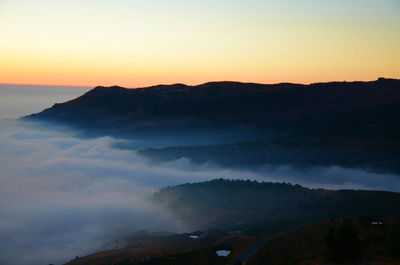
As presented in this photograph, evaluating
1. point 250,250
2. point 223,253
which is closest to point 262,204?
point 223,253

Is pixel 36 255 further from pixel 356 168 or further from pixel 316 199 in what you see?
pixel 356 168

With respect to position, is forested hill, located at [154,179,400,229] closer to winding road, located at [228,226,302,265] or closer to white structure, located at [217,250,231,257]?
winding road, located at [228,226,302,265]

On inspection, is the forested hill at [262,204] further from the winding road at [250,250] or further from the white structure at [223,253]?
the white structure at [223,253]

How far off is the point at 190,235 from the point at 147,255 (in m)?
21.9

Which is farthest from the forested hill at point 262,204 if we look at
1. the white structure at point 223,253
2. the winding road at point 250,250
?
the white structure at point 223,253

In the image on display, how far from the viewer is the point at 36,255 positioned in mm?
96875

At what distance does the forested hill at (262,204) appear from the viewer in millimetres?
110938

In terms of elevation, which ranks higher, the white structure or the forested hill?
the white structure

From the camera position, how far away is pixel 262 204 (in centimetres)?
Answer: 12594

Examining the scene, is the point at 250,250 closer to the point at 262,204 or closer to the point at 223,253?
the point at 223,253

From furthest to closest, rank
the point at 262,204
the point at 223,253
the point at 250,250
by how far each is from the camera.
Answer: the point at 262,204, the point at 223,253, the point at 250,250

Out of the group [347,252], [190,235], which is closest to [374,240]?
[347,252]

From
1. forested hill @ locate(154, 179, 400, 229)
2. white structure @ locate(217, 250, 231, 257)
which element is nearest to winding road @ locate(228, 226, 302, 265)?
white structure @ locate(217, 250, 231, 257)

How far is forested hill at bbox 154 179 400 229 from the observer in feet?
364
